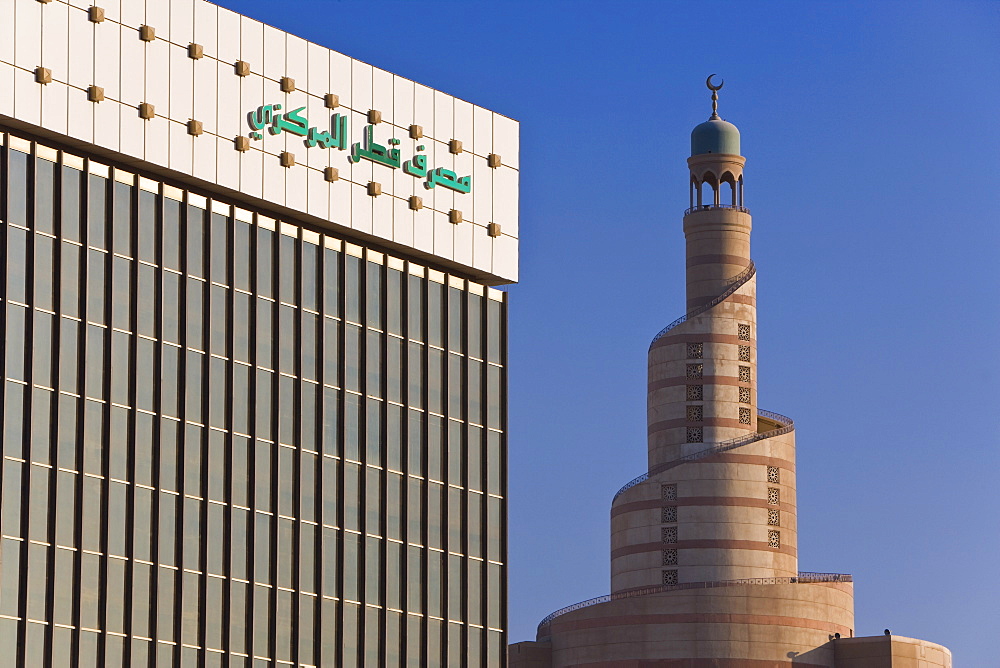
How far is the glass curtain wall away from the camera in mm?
64375

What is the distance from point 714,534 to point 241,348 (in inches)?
3437

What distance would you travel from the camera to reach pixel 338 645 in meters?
72.9

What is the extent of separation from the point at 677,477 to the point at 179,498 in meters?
90.7

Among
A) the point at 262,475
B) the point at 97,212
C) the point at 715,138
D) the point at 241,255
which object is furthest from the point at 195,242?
the point at 715,138

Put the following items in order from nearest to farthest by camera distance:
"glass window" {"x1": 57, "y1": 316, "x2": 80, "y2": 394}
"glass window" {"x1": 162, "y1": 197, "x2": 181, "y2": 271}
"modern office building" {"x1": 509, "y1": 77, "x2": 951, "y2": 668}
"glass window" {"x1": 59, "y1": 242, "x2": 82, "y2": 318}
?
"glass window" {"x1": 57, "y1": 316, "x2": 80, "y2": 394}, "glass window" {"x1": 59, "y1": 242, "x2": 82, "y2": 318}, "glass window" {"x1": 162, "y1": 197, "x2": 181, "y2": 271}, "modern office building" {"x1": 509, "y1": 77, "x2": 951, "y2": 668}

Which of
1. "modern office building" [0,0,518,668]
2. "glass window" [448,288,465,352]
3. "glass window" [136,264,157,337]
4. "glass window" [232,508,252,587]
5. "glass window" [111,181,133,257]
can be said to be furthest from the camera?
"glass window" [448,288,465,352]

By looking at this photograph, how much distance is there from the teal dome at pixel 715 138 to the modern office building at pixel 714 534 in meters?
2.86

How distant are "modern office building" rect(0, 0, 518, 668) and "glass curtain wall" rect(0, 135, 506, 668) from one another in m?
0.09

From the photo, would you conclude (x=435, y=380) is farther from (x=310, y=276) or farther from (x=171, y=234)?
(x=171, y=234)

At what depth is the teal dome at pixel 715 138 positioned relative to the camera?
6565 inches

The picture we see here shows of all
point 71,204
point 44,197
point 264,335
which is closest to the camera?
point 44,197

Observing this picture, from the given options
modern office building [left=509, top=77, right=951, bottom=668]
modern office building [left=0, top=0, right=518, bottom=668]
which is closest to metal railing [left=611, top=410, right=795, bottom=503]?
modern office building [left=509, top=77, right=951, bottom=668]

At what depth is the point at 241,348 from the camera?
234ft

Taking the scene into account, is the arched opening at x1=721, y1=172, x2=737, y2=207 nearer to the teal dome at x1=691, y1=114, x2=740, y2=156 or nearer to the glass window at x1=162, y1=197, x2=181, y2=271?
the teal dome at x1=691, y1=114, x2=740, y2=156
